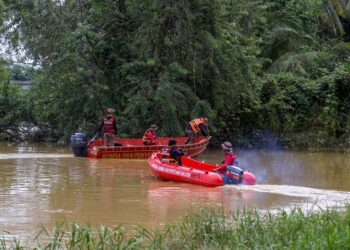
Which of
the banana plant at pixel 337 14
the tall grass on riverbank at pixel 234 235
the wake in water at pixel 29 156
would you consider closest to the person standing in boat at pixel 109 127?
the wake in water at pixel 29 156

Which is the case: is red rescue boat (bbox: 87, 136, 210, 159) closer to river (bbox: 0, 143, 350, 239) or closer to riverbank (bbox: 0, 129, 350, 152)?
river (bbox: 0, 143, 350, 239)

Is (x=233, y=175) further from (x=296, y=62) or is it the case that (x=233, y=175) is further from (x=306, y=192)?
(x=296, y=62)

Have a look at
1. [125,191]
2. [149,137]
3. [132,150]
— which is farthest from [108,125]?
[125,191]

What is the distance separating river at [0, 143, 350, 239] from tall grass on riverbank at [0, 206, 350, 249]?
2633mm

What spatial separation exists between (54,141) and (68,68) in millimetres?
5329

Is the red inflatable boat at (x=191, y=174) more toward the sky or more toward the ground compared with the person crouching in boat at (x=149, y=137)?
more toward the ground

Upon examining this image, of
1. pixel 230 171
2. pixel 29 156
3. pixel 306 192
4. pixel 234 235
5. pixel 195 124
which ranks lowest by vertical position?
pixel 306 192

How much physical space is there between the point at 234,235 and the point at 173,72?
17.6 meters

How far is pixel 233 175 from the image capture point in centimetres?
1641

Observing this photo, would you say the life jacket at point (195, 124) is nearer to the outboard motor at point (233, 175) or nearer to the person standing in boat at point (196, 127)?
the person standing in boat at point (196, 127)

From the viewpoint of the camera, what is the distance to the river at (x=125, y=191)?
1209 centimetres

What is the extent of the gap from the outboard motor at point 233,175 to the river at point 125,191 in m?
0.30

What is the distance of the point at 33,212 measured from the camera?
1238cm

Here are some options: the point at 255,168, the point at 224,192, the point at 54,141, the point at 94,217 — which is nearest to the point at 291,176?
the point at 255,168
